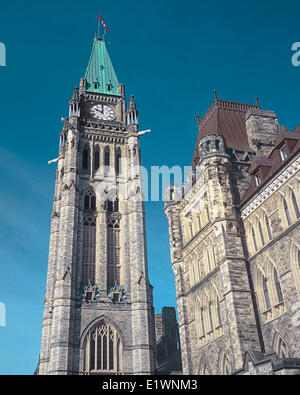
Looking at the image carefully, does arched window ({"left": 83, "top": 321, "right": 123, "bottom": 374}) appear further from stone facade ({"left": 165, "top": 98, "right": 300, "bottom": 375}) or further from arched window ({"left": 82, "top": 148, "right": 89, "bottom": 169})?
arched window ({"left": 82, "top": 148, "right": 89, "bottom": 169})

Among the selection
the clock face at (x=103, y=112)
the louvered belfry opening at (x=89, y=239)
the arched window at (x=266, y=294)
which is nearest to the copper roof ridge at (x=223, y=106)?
the arched window at (x=266, y=294)

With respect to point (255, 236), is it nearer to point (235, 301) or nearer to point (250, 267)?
point (250, 267)

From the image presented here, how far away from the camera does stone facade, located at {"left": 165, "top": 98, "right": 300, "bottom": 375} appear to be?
20.0 metres

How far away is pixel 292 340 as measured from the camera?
1894 cm

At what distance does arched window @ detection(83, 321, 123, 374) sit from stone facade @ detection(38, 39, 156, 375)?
0.27 ft

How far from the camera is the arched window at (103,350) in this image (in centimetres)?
3803

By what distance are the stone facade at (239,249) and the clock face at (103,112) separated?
2643 cm

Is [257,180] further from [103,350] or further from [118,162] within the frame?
[118,162]

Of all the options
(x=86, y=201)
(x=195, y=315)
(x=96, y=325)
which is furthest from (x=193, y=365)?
(x=86, y=201)

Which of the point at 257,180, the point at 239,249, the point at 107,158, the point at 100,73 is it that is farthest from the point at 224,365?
the point at 100,73

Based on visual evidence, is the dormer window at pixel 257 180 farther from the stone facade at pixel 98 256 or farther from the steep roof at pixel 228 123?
the stone facade at pixel 98 256

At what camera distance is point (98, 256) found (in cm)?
4444

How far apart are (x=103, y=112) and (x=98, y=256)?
2200 cm

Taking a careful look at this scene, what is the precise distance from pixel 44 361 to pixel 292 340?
29.7 meters
